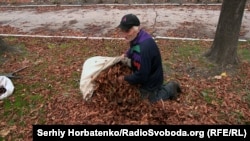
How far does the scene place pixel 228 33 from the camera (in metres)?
5.83

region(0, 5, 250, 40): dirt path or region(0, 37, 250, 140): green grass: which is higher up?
region(0, 5, 250, 40): dirt path

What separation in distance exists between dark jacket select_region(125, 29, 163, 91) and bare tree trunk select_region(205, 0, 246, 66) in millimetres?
2324

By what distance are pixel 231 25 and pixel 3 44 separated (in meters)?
5.42

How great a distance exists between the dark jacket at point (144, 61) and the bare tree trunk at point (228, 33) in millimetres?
2324

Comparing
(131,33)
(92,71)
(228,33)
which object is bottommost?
(92,71)

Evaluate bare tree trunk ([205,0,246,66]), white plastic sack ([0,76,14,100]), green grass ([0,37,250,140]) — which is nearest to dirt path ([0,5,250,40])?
green grass ([0,37,250,140])

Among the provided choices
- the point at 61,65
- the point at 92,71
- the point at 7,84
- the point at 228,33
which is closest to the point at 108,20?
the point at 61,65

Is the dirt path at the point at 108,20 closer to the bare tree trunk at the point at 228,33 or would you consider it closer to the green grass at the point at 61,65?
the green grass at the point at 61,65

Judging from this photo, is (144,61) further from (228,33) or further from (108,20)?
(108,20)

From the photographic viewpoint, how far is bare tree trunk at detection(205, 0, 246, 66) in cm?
563

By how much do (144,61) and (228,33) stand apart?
9.01 ft

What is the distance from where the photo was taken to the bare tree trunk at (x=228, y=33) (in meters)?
5.63

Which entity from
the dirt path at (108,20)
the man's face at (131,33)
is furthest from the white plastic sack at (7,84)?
the dirt path at (108,20)

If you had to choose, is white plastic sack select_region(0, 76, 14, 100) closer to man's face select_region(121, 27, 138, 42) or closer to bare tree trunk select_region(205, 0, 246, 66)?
man's face select_region(121, 27, 138, 42)
